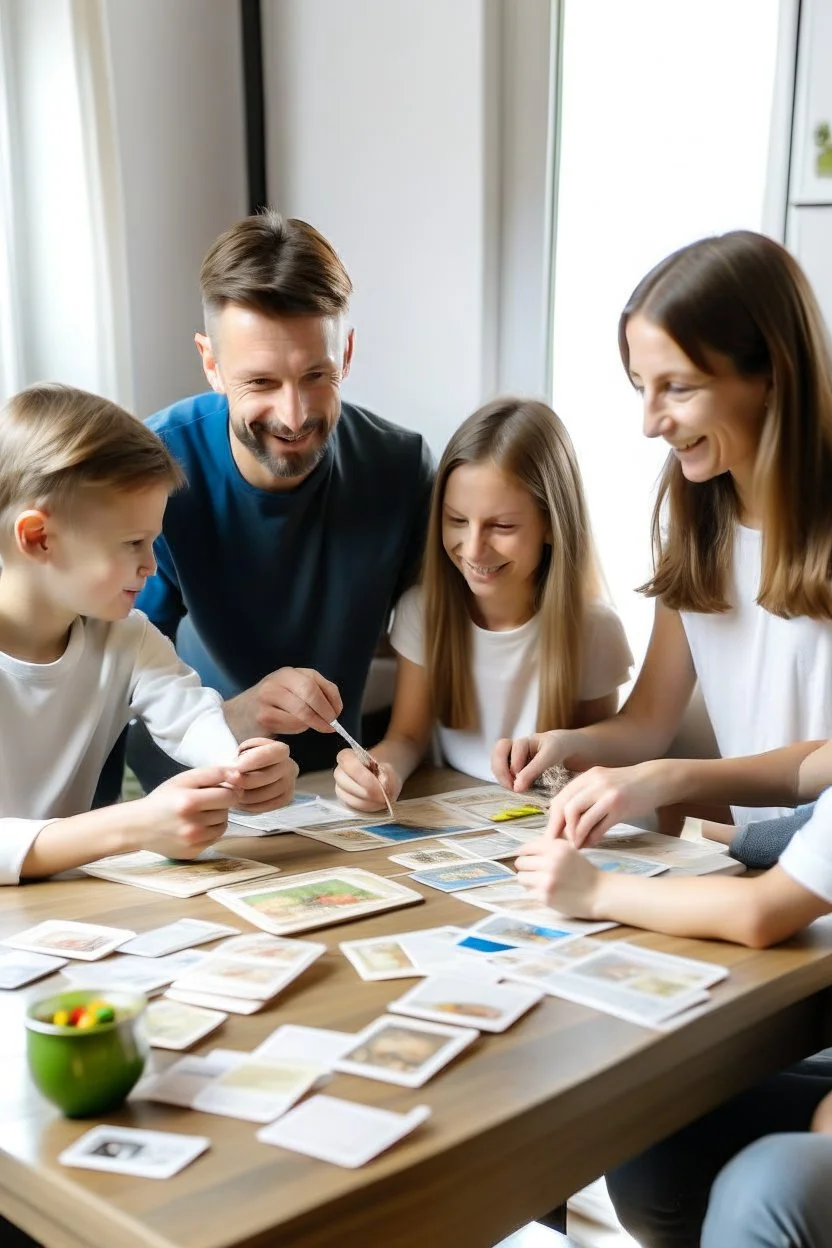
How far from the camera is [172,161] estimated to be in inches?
131

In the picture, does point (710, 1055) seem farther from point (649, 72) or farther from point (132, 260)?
point (132, 260)

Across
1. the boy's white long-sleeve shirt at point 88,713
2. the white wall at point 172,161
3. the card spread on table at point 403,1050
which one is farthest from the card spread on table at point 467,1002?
the white wall at point 172,161

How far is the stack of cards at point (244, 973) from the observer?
123cm

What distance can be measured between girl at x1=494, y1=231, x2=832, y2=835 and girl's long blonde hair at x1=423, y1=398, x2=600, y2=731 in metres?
0.13

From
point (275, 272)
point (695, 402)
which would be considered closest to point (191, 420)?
point (275, 272)

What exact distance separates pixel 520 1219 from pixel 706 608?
46.3 inches

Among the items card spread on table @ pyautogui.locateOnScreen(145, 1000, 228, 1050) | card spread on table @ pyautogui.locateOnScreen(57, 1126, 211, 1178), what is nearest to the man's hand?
card spread on table @ pyautogui.locateOnScreen(145, 1000, 228, 1050)

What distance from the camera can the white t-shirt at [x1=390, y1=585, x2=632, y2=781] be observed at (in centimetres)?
226

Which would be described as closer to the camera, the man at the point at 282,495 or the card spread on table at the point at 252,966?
the card spread on table at the point at 252,966

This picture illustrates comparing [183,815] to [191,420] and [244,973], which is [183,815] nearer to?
[244,973]

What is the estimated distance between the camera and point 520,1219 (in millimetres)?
1085

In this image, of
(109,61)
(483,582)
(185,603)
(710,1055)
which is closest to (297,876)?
(710,1055)

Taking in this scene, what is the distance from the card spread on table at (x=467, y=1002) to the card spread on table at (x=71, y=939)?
327 mm

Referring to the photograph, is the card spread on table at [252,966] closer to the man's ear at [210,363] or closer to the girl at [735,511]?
the girl at [735,511]
